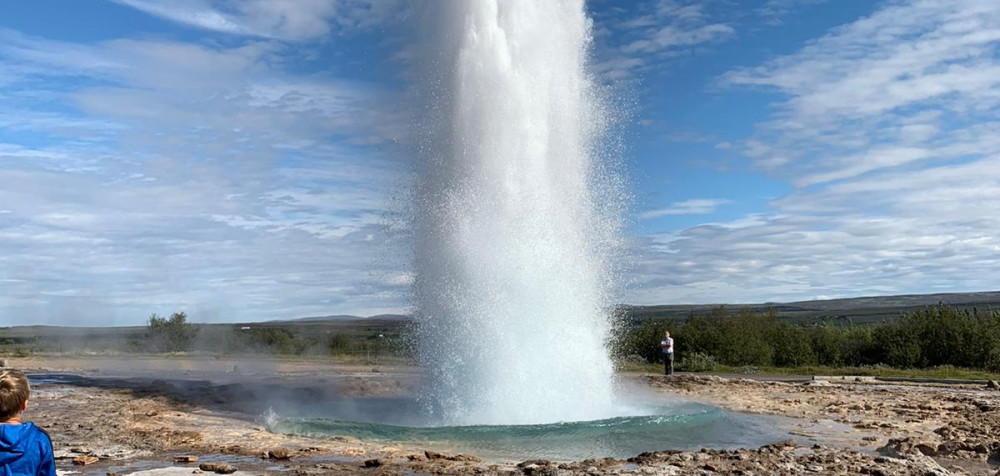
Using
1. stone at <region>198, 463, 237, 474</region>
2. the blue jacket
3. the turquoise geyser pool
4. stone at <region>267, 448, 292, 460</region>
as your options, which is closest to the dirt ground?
stone at <region>267, 448, 292, 460</region>

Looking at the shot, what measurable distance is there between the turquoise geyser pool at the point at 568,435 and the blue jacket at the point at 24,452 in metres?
7.00

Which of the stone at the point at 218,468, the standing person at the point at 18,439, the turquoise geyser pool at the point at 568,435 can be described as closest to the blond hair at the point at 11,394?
the standing person at the point at 18,439

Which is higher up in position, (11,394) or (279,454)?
(11,394)

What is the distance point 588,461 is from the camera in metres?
9.31

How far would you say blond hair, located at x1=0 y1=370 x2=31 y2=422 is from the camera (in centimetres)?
357

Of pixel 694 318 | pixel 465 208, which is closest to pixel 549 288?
pixel 465 208

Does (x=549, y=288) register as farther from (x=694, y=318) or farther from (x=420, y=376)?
(x=694, y=318)

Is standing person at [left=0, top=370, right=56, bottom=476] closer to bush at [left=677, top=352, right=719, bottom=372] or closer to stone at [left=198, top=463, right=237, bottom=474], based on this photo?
stone at [left=198, top=463, right=237, bottom=474]

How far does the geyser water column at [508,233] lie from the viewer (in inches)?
544

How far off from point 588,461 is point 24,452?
6781 mm

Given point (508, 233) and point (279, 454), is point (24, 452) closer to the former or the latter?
point (279, 454)

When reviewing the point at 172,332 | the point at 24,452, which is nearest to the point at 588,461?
the point at 24,452

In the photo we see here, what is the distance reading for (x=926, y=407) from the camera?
15.1 m

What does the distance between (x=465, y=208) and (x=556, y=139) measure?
275 cm
